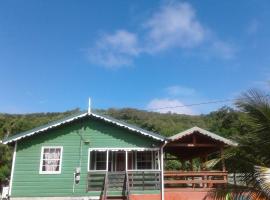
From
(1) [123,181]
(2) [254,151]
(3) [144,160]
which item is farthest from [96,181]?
(2) [254,151]

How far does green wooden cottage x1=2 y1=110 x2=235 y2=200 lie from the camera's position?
671 inches

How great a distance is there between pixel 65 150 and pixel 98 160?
2.62 metres

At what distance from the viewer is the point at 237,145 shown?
28.4 ft

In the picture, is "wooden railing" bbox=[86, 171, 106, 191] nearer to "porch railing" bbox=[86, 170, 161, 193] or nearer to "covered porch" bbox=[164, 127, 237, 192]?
"porch railing" bbox=[86, 170, 161, 193]

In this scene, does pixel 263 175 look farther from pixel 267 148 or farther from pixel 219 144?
pixel 219 144

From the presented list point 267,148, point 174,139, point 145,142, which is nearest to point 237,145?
point 267,148

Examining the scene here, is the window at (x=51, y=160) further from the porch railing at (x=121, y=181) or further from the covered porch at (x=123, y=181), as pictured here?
the porch railing at (x=121, y=181)

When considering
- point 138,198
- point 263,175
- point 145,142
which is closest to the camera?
point 263,175

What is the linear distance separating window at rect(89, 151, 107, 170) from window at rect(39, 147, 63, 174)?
7.95ft

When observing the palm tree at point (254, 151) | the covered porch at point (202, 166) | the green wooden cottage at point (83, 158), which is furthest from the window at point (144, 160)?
the palm tree at point (254, 151)

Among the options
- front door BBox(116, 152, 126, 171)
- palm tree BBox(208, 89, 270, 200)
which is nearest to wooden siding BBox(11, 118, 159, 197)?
front door BBox(116, 152, 126, 171)

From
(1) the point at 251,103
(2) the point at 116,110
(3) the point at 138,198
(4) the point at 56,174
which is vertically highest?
(2) the point at 116,110

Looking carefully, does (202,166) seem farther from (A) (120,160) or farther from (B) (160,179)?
→ (A) (120,160)

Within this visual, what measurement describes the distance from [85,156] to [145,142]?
321 centimetres
